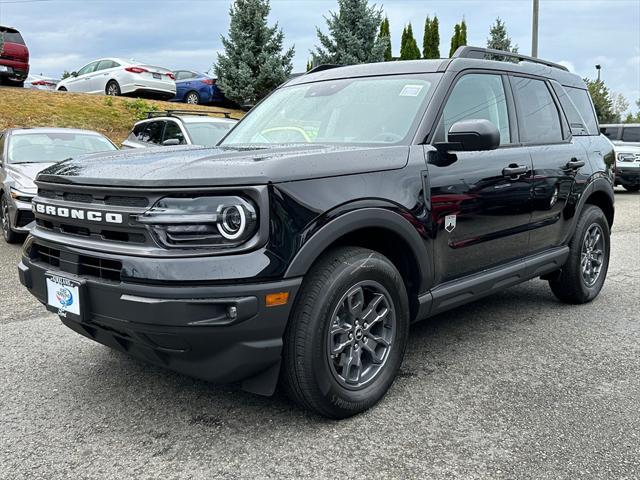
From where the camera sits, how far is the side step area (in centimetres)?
341

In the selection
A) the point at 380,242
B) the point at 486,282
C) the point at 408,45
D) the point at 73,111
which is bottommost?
the point at 486,282

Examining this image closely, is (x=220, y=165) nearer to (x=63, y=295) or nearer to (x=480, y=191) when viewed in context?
(x=63, y=295)

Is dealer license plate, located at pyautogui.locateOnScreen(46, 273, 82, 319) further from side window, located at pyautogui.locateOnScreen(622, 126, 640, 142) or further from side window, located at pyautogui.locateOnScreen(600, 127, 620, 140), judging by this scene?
side window, located at pyautogui.locateOnScreen(600, 127, 620, 140)

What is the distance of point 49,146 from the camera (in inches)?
328

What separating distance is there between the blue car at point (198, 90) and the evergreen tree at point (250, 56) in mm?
500

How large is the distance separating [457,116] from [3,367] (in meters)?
3.10

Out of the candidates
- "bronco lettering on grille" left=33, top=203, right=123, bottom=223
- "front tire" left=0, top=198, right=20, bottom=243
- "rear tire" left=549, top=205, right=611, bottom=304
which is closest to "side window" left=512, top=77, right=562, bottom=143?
"rear tire" left=549, top=205, right=611, bottom=304

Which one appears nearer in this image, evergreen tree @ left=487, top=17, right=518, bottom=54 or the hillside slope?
the hillside slope

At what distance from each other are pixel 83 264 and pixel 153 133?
7645mm

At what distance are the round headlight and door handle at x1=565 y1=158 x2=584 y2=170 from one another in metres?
2.97

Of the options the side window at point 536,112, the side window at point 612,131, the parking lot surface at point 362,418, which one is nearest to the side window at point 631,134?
the side window at point 612,131

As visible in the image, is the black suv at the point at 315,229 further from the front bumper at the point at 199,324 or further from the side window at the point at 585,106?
the side window at the point at 585,106

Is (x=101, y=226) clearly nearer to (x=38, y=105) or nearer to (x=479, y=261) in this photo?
(x=479, y=261)

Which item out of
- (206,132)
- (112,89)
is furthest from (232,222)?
(112,89)
